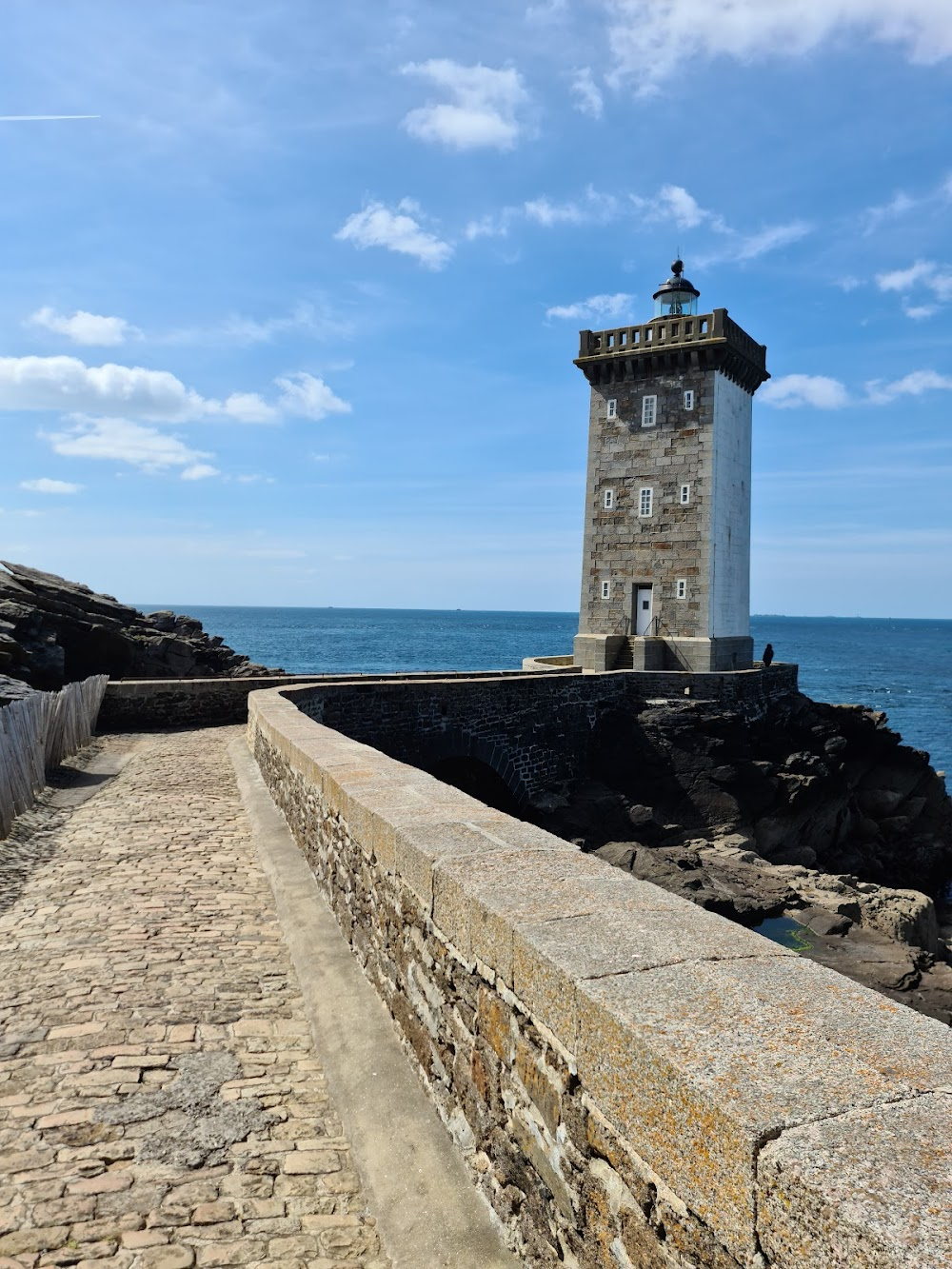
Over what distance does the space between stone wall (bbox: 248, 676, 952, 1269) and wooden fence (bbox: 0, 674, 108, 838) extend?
647 cm

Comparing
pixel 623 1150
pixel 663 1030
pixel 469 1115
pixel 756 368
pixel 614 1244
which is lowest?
pixel 469 1115

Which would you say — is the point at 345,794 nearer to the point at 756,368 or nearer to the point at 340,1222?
the point at 340,1222

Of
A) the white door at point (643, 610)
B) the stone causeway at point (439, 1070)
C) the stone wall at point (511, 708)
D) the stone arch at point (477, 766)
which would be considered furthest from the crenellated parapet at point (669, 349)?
the stone causeway at point (439, 1070)

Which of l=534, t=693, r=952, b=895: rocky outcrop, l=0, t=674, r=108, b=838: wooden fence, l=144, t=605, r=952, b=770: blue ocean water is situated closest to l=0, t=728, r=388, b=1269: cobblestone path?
l=0, t=674, r=108, b=838: wooden fence

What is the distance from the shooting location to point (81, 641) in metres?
24.9

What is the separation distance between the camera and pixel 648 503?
27.2 meters

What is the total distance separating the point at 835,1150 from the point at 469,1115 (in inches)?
85.9

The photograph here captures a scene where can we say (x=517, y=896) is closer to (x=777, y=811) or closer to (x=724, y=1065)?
(x=724, y=1065)

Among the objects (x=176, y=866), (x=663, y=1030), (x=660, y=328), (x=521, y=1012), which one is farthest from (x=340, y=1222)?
(x=660, y=328)

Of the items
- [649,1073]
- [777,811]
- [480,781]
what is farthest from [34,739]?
[777,811]

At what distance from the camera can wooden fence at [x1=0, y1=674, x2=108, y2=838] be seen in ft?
29.8

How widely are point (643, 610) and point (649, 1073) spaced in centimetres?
2584

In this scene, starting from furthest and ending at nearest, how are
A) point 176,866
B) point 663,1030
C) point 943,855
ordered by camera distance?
point 943,855
point 176,866
point 663,1030

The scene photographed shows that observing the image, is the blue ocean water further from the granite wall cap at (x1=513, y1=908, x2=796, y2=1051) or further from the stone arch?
the granite wall cap at (x1=513, y1=908, x2=796, y2=1051)
